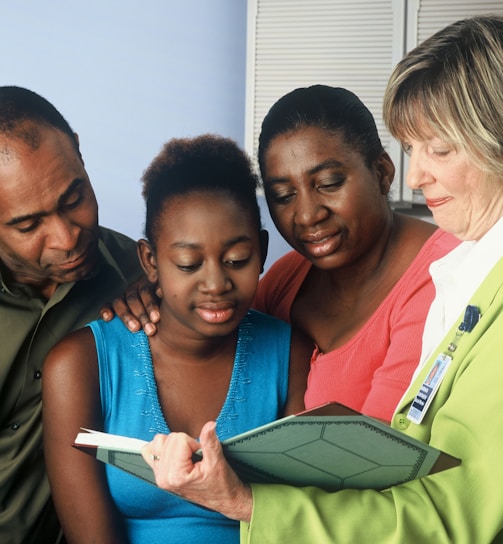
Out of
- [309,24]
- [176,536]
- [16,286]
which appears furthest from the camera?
[309,24]

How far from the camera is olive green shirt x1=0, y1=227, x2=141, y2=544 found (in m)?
1.34

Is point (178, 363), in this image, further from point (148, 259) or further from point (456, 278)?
point (456, 278)

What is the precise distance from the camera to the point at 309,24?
73.5 inches

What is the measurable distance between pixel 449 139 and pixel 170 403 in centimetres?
62

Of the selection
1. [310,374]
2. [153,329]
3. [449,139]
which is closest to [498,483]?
[449,139]

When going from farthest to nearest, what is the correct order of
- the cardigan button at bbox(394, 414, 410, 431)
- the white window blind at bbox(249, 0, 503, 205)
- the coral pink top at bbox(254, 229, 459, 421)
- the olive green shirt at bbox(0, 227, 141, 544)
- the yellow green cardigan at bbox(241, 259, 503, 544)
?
the white window blind at bbox(249, 0, 503, 205), the olive green shirt at bbox(0, 227, 141, 544), the coral pink top at bbox(254, 229, 459, 421), the cardigan button at bbox(394, 414, 410, 431), the yellow green cardigan at bbox(241, 259, 503, 544)

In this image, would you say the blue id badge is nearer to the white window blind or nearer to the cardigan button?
the cardigan button

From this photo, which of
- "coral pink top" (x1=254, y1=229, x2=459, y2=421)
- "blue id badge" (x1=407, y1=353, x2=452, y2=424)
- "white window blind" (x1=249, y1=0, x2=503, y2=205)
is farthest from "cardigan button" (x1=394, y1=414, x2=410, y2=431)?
"white window blind" (x1=249, y1=0, x2=503, y2=205)

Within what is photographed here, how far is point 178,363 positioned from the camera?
51.6 inches

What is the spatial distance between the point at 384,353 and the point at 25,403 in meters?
0.61

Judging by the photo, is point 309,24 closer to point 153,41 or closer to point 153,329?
point 153,41

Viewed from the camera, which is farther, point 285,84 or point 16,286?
point 285,84

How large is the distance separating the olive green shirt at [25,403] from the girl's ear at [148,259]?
175 mm

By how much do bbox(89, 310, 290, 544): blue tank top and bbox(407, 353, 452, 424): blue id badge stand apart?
1.25 feet
